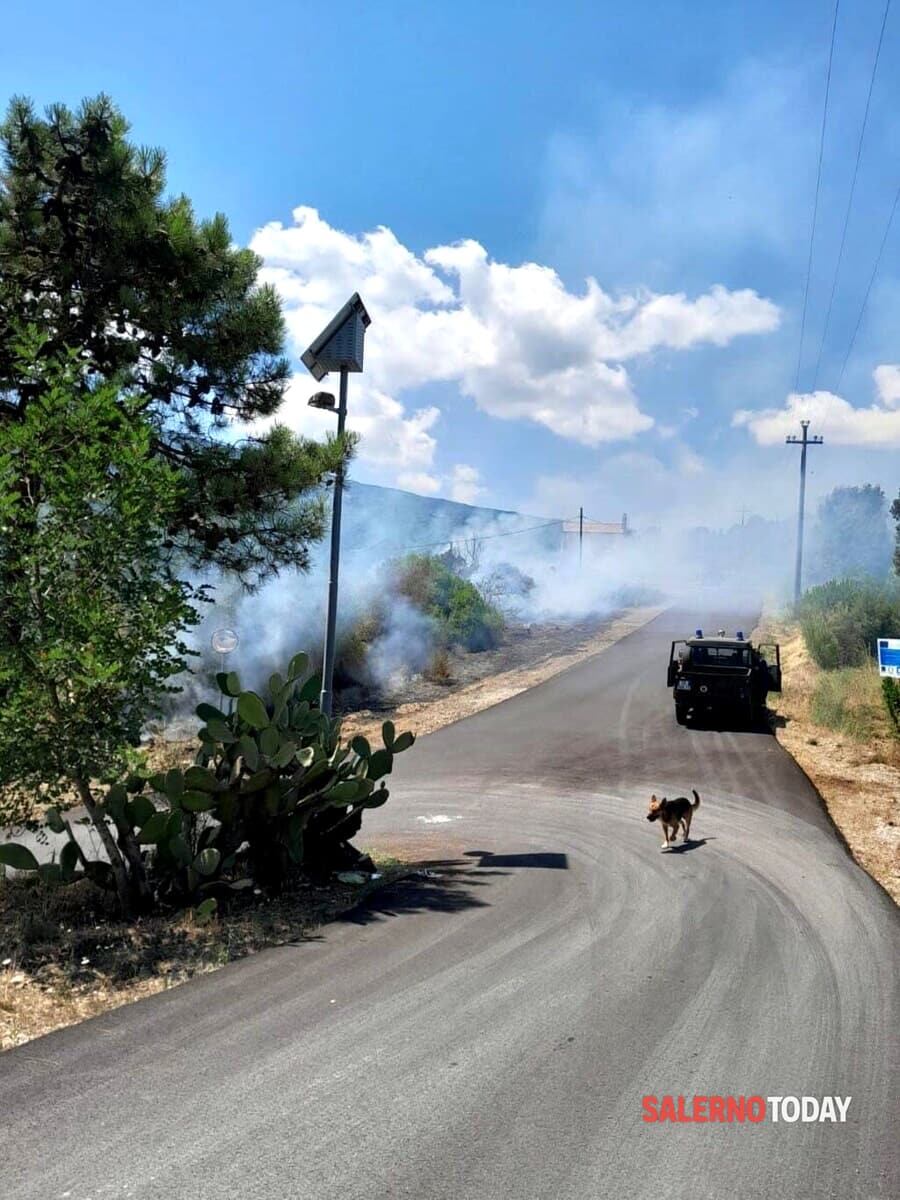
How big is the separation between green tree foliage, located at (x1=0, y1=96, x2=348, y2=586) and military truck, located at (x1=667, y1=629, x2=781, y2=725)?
35.4 feet

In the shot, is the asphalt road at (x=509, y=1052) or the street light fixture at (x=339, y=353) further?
the street light fixture at (x=339, y=353)

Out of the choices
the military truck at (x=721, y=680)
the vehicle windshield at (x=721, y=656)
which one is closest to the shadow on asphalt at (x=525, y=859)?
the military truck at (x=721, y=680)

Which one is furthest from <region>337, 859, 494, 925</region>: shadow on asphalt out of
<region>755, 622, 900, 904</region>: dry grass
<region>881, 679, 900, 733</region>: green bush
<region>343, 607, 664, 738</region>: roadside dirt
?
<region>881, 679, 900, 733</region>: green bush

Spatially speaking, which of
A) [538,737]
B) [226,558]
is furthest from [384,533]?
[226,558]

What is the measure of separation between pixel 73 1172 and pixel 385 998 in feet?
7.27

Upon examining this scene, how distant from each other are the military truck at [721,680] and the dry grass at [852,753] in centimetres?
88

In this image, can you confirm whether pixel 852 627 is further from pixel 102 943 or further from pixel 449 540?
pixel 449 540

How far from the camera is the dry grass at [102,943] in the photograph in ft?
18.6

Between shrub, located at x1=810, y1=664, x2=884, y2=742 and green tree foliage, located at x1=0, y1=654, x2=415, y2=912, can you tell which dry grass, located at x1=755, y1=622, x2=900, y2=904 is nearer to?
shrub, located at x1=810, y1=664, x2=884, y2=742

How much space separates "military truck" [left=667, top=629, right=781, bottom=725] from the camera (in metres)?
18.6

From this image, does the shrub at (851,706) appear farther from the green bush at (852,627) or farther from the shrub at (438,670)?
the shrub at (438,670)

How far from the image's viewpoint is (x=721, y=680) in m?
18.7

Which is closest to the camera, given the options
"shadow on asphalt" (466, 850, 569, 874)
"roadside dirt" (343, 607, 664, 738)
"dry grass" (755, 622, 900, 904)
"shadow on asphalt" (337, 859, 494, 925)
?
"shadow on asphalt" (337, 859, 494, 925)

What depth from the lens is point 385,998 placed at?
5629mm
